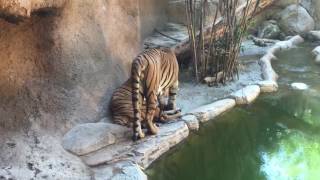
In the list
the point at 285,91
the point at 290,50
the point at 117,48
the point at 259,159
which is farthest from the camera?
the point at 290,50

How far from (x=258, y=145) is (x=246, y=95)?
40.6 inches

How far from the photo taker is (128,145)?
404 cm

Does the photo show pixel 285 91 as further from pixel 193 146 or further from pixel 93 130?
pixel 93 130

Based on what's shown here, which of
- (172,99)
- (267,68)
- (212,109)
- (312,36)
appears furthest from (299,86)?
(312,36)

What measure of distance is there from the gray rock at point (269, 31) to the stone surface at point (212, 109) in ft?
13.1

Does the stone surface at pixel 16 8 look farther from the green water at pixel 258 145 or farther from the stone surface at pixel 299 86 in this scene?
the stone surface at pixel 299 86

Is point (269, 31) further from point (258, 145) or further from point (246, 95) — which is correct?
point (258, 145)

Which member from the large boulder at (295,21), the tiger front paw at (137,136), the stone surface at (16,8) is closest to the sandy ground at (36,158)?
the tiger front paw at (137,136)

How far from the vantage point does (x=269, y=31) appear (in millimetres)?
9078

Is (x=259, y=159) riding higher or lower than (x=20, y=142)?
lower

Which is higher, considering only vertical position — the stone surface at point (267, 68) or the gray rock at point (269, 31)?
the gray rock at point (269, 31)

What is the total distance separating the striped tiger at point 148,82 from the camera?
4.09 m

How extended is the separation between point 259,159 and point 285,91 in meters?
1.87

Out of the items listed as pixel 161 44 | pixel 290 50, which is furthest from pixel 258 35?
pixel 161 44
